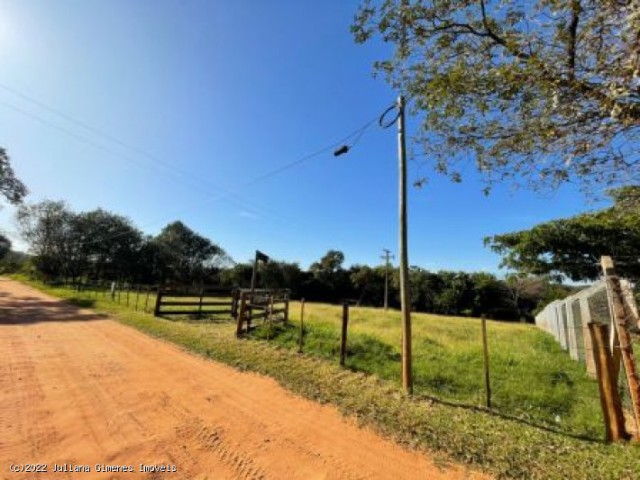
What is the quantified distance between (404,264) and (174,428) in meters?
5.01

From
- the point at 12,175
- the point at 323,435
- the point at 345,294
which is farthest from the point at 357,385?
the point at 345,294

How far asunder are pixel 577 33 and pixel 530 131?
1.28m

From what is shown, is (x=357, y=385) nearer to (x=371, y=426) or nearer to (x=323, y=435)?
(x=371, y=426)

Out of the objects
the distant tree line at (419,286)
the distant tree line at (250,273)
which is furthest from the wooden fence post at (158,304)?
the distant tree line at (419,286)

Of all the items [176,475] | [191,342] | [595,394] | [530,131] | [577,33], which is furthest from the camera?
[191,342]

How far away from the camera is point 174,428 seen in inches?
169

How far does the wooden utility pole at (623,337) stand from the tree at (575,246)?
1715cm

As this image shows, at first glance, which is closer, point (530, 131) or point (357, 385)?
point (530, 131)

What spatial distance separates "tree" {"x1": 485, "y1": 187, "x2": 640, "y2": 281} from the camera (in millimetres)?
20500

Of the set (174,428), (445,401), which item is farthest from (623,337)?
(174,428)

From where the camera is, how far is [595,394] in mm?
6414

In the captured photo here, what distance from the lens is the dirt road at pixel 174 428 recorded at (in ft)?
11.4

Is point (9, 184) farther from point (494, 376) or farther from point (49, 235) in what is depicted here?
point (494, 376)

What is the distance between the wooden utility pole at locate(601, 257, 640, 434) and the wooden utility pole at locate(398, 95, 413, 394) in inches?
124
